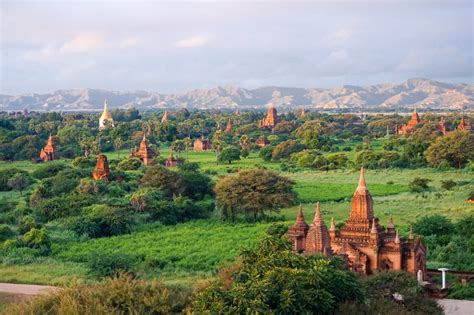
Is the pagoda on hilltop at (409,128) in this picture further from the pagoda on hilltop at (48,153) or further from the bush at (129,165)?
the pagoda on hilltop at (48,153)

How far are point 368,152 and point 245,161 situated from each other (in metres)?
12.4

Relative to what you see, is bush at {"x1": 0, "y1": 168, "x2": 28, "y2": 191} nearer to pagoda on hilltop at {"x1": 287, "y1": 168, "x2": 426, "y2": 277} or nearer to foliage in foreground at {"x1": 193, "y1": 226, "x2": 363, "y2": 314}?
pagoda on hilltop at {"x1": 287, "y1": 168, "x2": 426, "y2": 277}

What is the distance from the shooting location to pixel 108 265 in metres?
25.4

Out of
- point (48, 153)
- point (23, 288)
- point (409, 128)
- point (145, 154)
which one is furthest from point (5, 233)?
point (409, 128)

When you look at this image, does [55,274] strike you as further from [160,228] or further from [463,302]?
[463,302]

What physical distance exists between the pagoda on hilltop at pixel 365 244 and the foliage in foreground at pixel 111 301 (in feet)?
24.9

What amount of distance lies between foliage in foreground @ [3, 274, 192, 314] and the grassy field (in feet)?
21.5

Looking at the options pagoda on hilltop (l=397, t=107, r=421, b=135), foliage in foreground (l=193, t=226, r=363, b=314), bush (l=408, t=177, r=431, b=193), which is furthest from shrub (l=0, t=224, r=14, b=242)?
pagoda on hilltop (l=397, t=107, r=421, b=135)

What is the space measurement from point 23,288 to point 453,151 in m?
47.4

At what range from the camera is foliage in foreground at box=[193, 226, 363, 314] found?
15.7 m

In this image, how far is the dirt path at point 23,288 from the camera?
23330 mm

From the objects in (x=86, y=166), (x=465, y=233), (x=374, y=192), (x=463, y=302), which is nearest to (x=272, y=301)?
(x=463, y=302)

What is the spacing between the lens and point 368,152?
68438 mm

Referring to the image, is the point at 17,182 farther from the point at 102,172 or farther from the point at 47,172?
the point at 47,172
